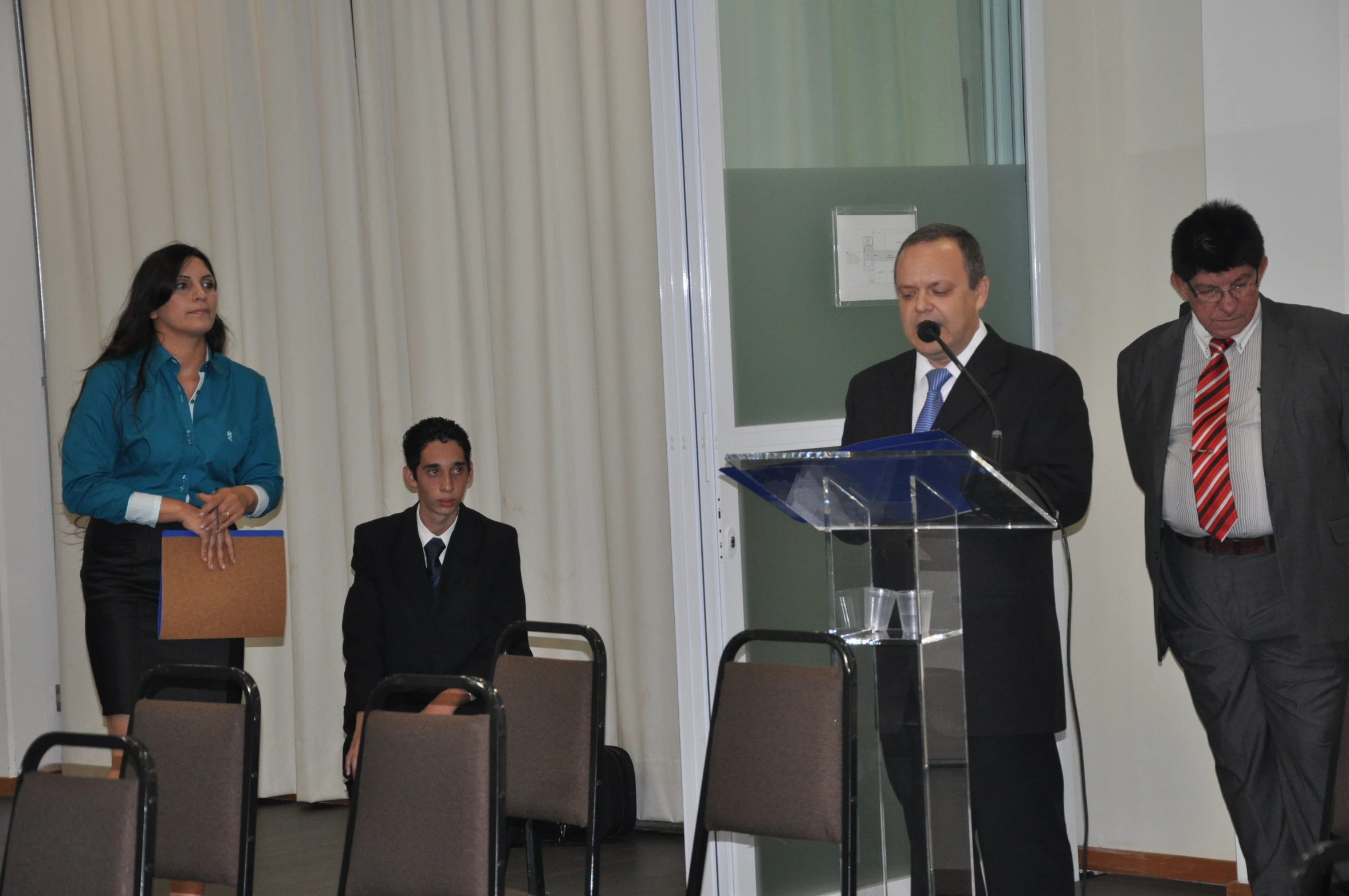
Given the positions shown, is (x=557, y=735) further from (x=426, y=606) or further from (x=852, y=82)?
(x=852, y=82)

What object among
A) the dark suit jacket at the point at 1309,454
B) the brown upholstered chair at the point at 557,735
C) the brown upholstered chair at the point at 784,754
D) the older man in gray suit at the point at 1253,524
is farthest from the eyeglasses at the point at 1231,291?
the brown upholstered chair at the point at 557,735

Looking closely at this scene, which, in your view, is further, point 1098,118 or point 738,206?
point 1098,118

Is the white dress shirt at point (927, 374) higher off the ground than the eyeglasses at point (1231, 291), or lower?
lower

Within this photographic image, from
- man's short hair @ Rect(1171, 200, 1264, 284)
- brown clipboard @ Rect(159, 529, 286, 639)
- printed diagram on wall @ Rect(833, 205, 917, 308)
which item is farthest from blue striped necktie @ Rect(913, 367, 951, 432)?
brown clipboard @ Rect(159, 529, 286, 639)

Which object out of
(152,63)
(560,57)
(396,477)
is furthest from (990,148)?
(152,63)

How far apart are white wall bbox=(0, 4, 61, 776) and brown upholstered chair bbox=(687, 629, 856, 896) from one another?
4164 millimetres

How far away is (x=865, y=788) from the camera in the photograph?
2393 mm

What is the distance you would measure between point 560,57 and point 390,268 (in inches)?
41.0

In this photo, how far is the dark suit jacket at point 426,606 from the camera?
368cm

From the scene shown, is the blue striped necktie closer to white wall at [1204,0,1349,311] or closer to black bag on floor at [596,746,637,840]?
white wall at [1204,0,1349,311]

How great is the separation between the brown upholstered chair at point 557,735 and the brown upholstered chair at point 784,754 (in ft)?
0.72

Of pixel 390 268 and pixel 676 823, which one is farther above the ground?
pixel 390 268

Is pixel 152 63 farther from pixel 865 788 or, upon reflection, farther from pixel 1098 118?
pixel 865 788

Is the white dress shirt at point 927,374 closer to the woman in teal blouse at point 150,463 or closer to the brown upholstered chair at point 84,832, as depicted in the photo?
the brown upholstered chair at point 84,832
